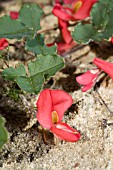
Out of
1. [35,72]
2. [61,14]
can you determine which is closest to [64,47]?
[61,14]

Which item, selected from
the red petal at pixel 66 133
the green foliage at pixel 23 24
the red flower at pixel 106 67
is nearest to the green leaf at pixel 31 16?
the green foliage at pixel 23 24

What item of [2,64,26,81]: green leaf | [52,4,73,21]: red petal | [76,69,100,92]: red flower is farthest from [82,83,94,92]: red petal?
[52,4,73,21]: red petal

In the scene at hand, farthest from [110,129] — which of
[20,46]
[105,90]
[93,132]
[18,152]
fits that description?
[20,46]

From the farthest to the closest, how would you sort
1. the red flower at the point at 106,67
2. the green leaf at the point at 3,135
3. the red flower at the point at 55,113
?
the red flower at the point at 106,67
the red flower at the point at 55,113
the green leaf at the point at 3,135

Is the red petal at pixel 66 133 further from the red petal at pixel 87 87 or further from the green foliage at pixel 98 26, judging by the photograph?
the green foliage at pixel 98 26

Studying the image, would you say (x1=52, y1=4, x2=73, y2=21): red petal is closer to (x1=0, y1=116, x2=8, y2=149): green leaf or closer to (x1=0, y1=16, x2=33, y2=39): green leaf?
(x1=0, y1=16, x2=33, y2=39): green leaf

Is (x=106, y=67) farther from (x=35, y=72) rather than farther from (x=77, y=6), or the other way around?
(x=77, y=6)
